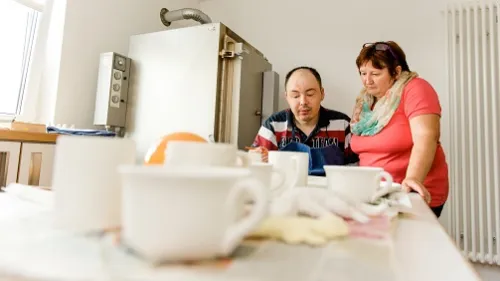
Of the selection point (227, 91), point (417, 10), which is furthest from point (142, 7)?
point (417, 10)

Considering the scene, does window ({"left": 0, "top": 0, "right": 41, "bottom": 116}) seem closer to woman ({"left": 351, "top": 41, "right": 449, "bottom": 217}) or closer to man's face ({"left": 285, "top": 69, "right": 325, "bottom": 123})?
man's face ({"left": 285, "top": 69, "right": 325, "bottom": 123})

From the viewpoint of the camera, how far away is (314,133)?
1684mm

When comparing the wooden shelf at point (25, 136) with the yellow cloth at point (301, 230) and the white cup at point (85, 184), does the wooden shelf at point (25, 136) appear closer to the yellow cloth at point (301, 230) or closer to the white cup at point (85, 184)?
the white cup at point (85, 184)

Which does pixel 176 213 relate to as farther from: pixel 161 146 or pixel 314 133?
pixel 314 133

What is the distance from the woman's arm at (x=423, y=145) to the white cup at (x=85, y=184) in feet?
3.35

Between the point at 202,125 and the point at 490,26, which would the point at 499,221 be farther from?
the point at 202,125

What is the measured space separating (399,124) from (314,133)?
50 cm

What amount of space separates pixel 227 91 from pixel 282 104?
2.38ft

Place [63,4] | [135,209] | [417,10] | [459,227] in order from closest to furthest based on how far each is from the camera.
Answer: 1. [135,209]
2. [63,4]
3. [459,227]
4. [417,10]

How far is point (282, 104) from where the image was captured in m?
2.45

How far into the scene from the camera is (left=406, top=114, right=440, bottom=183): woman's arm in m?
1.09

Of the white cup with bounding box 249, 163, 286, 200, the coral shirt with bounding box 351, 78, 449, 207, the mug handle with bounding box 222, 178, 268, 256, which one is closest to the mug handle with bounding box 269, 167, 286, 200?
the white cup with bounding box 249, 163, 286, 200

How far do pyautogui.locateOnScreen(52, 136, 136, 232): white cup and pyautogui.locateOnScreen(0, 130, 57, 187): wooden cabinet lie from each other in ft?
3.73

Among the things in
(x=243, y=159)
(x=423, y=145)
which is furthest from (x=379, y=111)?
(x=243, y=159)
